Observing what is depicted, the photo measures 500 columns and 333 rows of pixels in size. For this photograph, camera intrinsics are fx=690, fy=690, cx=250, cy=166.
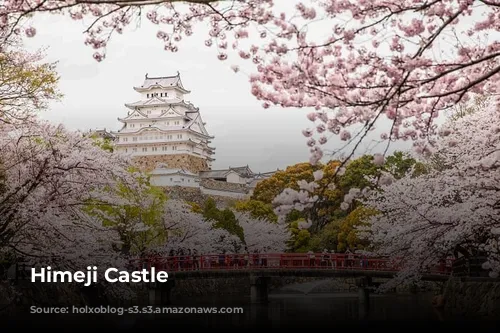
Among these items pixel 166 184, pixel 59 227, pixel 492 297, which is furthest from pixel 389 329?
pixel 166 184

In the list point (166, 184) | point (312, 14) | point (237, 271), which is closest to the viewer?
point (312, 14)

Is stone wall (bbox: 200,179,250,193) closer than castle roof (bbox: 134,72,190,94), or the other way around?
stone wall (bbox: 200,179,250,193)

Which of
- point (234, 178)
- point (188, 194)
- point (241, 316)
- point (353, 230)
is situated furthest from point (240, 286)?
point (234, 178)

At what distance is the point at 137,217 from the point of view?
71.8 feet

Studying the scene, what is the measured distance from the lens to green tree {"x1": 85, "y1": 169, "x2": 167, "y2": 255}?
788 inches

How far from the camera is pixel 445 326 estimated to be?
45.4 feet

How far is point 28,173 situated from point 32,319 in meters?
4.67

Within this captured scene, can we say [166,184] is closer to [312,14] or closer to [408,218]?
[408,218]

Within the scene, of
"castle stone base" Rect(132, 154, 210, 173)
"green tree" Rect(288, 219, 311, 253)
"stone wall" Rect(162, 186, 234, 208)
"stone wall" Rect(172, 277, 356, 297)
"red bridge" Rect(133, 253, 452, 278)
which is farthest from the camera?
"castle stone base" Rect(132, 154, 210, 173)

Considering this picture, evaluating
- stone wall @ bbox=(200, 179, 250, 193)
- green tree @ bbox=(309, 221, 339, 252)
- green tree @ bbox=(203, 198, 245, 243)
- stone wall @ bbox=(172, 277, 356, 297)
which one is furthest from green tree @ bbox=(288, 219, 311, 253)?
stone wall @ bbox=(200, 179, 250, 193)

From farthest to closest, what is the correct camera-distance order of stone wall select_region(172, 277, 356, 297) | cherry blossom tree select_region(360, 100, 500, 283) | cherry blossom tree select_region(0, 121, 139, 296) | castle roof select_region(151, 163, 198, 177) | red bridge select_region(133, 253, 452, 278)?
castle roof select_region(151, 163, 198, 177) → stone wall select_region(172, 277, 356, 297) → red bridge select_region(133, 253, 452, 278) → cherry blossom tree select_region(360, 100, 500, 283) → cherry blossom tree select_region(0, 121, 139, 296)

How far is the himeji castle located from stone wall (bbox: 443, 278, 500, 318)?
113ft

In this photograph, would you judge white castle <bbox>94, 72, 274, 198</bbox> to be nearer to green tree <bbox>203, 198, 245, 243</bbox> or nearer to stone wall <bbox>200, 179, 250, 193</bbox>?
stone wall <bbox>200, 179, 250, 193</bbox>

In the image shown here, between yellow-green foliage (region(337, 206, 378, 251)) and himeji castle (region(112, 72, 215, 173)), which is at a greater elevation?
himeji castle (region(112, 72, 215, 173))
